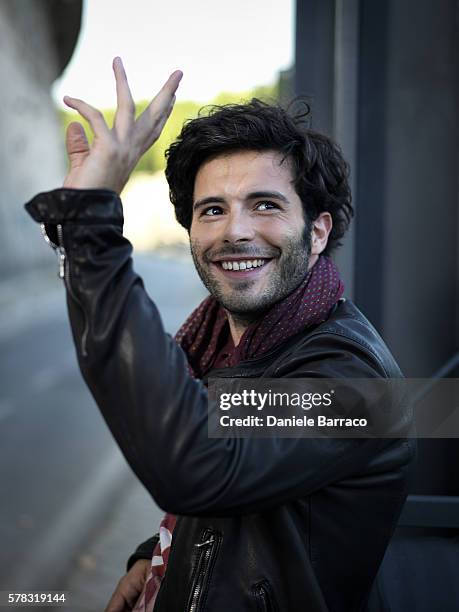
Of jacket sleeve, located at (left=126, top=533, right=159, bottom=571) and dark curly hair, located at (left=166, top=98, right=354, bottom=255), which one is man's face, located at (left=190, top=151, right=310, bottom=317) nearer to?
dark curly hair, located at (left=166, top=98, right=354, bottom=255)

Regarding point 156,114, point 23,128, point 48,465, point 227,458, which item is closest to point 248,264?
point 156,114

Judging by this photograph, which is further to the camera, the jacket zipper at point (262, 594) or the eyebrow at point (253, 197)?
the eyebrow at point (253, 197)

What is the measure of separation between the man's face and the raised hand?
372 millimetres

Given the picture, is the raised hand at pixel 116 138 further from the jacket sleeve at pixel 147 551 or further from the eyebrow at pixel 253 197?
the jacket sleeve at pixel 147 551

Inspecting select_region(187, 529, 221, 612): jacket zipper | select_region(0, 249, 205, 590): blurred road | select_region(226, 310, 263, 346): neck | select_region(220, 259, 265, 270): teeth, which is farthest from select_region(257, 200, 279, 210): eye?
select_region(0, 249, 205, 590): blurred road

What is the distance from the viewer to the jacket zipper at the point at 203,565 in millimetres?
1335

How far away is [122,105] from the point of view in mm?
1177

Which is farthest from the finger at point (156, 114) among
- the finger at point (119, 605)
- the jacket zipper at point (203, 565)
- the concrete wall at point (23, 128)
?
the concrete wall at point (23, 128)

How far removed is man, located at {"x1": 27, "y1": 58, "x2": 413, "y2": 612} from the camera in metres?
1.08

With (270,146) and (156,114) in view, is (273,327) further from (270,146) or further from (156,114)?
(156,114)

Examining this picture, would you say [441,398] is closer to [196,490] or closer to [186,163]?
[186,163]

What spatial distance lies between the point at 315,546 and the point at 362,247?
1532mm

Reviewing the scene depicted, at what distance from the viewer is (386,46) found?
2.63 meters

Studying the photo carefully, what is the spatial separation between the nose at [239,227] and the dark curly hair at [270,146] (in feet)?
0.53
